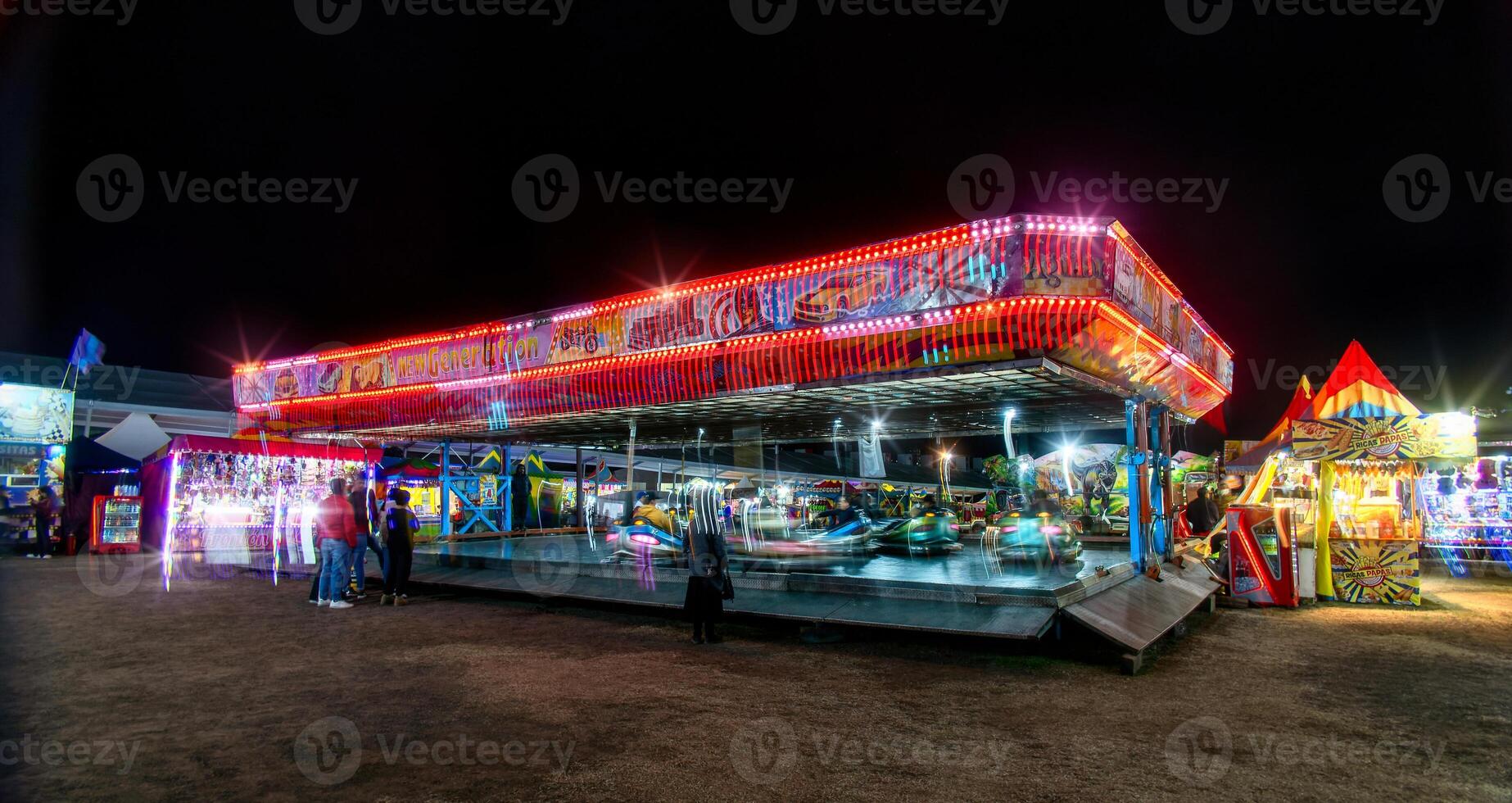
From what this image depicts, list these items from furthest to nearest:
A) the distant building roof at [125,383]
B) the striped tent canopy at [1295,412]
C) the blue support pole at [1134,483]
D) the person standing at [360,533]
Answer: the distant building roof at [125,383] < the striped tent canopy at [1295,412] < the person standing at [360,533] < the blue support pole at [1134,483]

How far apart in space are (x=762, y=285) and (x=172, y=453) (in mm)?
16318

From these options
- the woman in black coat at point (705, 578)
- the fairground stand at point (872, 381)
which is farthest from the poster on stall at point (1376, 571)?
the woman in black coat at point (705, 578)

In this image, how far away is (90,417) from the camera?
24.1 meters

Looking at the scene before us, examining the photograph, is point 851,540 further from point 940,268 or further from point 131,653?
point 131,653

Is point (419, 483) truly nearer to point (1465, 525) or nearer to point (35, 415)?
point (35, 415)
